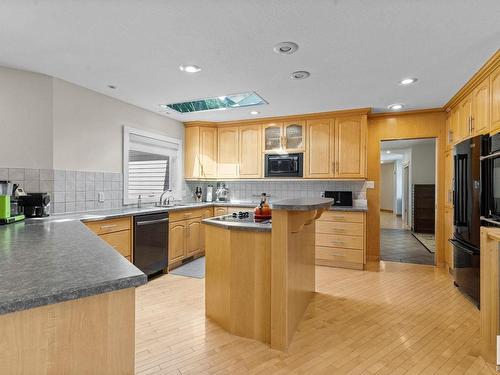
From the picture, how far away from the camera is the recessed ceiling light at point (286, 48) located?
2.27 metres

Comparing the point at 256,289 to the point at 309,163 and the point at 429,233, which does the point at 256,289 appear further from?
the point at 429,233

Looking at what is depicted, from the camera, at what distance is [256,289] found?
2.15 meters

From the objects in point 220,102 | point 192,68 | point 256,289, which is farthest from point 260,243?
point 220,102

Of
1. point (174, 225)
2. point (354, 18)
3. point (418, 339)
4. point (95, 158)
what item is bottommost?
point (418, 339)

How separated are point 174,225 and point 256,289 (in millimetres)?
2117

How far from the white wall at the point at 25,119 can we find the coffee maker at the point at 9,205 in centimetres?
38

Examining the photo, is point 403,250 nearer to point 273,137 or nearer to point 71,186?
point 273,137

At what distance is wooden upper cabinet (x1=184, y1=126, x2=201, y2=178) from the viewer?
197 inches

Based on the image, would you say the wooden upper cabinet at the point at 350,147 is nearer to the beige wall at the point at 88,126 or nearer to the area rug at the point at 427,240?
the area rug at the point at 427,240

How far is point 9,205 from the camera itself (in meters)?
2.29

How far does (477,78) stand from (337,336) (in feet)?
9.60

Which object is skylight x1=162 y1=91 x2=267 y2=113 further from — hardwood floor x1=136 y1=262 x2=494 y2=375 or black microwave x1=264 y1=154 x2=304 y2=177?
hardwood floor x1=136 y1=262 x2=494 y2=375

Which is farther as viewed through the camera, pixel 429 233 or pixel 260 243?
pixel 429 233

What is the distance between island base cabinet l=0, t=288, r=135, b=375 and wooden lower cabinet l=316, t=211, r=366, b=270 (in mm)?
3568
